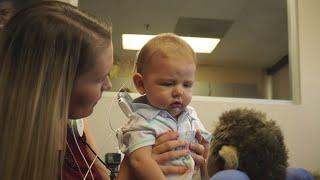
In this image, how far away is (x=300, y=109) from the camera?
2252mm

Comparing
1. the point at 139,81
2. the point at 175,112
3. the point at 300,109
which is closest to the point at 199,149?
the point at 175,112

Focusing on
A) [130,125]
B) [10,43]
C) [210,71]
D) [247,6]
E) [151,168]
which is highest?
[247,6]

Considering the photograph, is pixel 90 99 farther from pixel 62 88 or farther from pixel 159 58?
pixel 159 58

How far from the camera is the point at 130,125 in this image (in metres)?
1.16

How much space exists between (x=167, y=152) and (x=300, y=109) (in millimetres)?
1372

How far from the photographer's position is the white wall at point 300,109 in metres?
2.06

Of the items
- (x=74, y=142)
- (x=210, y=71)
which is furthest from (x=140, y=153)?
(x=210, y=71)

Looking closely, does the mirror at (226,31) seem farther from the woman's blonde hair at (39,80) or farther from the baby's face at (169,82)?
the woman's blonde hair at (39,80)

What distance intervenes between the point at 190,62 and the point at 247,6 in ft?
7.50

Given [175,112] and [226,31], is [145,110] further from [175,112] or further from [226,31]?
[226,31]

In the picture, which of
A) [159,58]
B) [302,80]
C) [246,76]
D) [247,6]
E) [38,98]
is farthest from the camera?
[246,76]

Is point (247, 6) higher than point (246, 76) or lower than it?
higher

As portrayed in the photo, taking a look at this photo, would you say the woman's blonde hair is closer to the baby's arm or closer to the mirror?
the baby's arm

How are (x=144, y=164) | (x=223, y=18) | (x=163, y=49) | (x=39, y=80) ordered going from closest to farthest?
(x=39, y=80) < (x=144, y=164) < (x=163, y=49) < (x=223, y=18)
